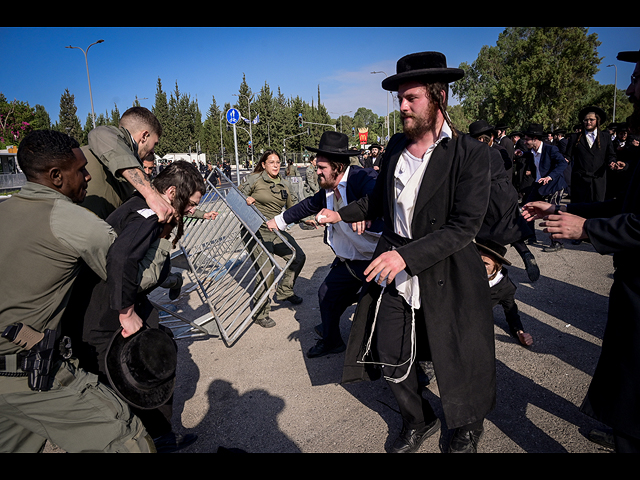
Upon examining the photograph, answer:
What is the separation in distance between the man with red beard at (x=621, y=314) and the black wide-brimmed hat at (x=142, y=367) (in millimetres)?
2225

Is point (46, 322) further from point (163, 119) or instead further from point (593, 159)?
point (163, 119)

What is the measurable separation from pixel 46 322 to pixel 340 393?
7.31ft

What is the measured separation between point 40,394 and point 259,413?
1.64m

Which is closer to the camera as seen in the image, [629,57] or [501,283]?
[629,57]

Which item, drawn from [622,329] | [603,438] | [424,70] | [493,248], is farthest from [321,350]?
[424,70]

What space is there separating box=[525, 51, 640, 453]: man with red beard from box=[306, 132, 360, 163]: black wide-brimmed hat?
6.45ft

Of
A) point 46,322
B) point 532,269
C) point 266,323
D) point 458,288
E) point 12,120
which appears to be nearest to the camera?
point 46,322

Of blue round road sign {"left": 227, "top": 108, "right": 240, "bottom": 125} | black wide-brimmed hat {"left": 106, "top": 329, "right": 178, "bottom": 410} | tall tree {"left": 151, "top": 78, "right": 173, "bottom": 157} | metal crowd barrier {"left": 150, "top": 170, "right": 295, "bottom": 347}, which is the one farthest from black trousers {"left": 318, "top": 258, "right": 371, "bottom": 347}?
tall tree {"left": 151, "top": 78, "right": 173, "bottom": 157}

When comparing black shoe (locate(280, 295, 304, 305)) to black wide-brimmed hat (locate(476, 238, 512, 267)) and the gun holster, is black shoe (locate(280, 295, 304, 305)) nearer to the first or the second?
black wide-brimmed hat (locate(476, 238, 512, 267))

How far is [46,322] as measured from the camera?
1950 mm

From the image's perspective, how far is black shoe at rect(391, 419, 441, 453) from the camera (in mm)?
2568

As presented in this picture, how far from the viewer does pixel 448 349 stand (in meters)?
2.28
